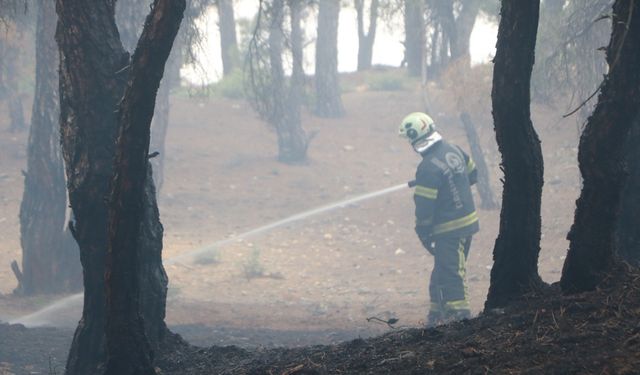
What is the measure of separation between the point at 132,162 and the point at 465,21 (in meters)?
19.5

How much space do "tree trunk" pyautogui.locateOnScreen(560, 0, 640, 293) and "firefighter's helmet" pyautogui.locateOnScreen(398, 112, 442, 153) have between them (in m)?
5.52

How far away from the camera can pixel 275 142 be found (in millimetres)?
24172

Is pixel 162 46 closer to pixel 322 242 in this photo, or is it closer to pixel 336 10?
pixel 322 242

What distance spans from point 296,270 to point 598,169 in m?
10.5

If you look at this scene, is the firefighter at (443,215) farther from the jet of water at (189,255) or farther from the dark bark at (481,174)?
the dark bark at (481,174)

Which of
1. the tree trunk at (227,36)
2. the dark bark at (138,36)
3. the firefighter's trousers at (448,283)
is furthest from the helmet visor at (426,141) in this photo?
the tree trunk at (227,36)

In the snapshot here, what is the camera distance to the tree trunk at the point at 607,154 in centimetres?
407

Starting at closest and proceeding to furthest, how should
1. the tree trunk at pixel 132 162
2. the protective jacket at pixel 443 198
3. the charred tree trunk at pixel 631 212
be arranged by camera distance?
1. the tree trunk at pixel 132 162
2. the charred tree trunk at pixel 631 212
3. the protective jacket at pixel 443 198

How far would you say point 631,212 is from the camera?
5555 mm

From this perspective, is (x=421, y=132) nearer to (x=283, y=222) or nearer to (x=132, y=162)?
(x=132, y=162)

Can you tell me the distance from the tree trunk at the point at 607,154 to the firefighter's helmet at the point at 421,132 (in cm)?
552

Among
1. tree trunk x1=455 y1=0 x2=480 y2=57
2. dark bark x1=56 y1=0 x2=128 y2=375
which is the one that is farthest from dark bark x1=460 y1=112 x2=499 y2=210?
dark bark x1=56 y1=0 x2=128 y2=375

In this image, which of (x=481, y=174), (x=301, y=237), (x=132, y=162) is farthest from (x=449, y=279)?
(x=481, y=174)

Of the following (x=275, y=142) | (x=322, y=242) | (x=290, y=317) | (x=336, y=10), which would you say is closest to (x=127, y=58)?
(x=290, y=317)
